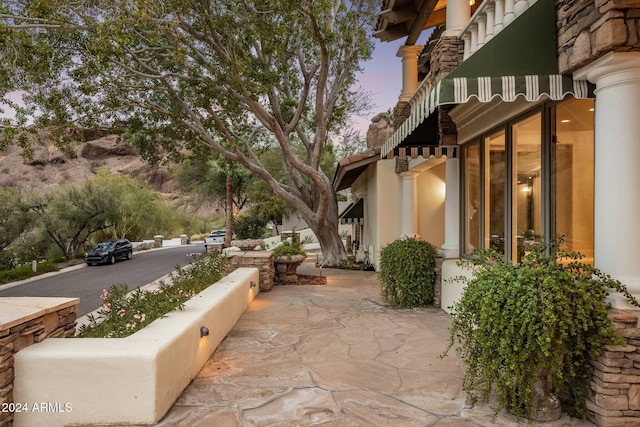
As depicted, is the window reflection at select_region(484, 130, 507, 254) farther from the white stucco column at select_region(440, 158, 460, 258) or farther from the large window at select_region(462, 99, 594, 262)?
the white stucco column at select_region(440, 158, 460, 258)

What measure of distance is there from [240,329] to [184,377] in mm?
2392

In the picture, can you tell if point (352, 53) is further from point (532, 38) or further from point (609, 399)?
point (609, 399)

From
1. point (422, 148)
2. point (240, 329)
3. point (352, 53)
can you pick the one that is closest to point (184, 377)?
point (240, 329)

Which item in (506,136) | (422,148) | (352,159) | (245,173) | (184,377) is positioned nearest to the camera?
(184,377)

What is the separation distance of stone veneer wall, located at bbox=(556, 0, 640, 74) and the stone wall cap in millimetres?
5148

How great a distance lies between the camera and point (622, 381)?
3.25m

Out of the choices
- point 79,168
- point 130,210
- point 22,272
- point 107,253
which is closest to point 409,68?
point 22,272

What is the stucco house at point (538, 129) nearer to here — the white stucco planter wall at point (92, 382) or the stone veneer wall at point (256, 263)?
the white stucco planter wall at point (92, 382)

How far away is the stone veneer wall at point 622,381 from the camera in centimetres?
325

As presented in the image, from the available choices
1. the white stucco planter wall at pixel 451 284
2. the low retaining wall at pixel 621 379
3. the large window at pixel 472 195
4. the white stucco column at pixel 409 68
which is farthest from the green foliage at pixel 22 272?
the low retaining wall at pixel 621 379

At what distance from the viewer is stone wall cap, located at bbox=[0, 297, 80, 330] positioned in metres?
3.30

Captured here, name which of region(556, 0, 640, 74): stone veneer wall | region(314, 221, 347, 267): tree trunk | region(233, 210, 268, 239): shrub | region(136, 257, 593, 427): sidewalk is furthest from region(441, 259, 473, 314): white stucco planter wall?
region(233, 210, 268, 239): shrub

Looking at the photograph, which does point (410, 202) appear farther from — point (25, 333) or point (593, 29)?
point (25, 333)

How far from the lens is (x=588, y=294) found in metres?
3.34
